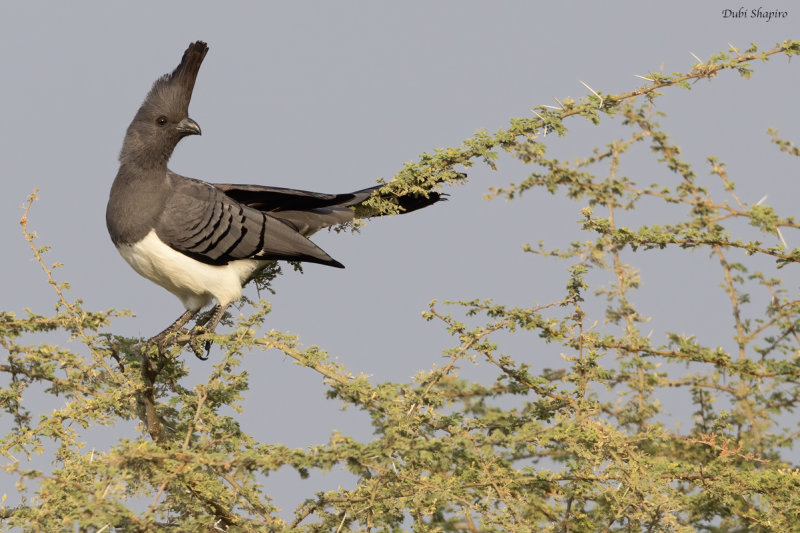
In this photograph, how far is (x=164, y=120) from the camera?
553 cm

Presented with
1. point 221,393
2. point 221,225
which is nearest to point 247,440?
point 221,393

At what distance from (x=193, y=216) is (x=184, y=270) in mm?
292

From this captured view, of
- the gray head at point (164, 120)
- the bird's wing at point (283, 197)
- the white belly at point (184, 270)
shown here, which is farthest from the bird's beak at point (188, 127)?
the white belly at point (184, 270)

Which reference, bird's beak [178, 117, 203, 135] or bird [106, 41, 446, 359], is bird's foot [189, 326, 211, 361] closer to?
bird [106, 41, 446, 359]

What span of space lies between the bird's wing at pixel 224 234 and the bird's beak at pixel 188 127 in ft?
1.21

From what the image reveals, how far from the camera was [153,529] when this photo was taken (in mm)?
3379

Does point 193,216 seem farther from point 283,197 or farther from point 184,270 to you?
point 283,197

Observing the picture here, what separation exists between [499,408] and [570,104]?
1684mm

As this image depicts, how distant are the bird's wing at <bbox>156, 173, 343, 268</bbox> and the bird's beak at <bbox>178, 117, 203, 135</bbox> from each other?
1.21 ft

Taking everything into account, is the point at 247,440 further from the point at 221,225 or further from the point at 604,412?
the point at 604,412

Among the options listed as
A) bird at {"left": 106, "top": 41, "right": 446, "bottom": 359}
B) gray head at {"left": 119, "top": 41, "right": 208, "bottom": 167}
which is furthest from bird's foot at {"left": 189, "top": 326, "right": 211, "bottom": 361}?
gray head at {"left": 119, "top": 41, "right": 208, "bottom": 167}

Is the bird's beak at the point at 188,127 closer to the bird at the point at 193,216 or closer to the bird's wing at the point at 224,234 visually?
the bird at the point at 193,216

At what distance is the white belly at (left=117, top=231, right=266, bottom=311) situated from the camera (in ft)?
17.3

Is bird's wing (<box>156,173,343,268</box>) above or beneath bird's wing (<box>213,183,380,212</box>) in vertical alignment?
beneath
